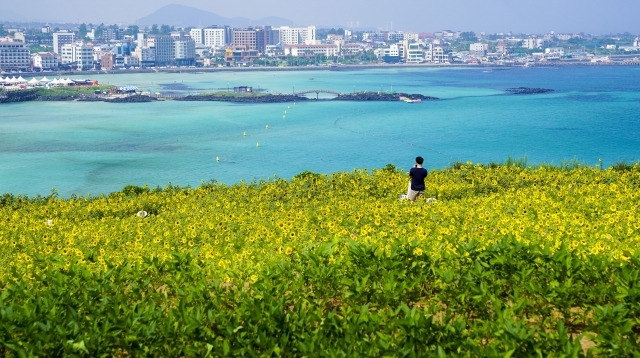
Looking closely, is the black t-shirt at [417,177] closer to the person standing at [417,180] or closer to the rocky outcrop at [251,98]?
the person standing at [417,180]

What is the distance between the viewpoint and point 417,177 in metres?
13.7

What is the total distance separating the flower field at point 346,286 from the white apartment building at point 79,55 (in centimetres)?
16519

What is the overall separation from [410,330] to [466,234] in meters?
4.12

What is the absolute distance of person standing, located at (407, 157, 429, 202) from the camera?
44.8 feet

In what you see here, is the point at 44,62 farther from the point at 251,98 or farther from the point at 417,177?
the point at 417,177

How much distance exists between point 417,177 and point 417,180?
7 centimetres

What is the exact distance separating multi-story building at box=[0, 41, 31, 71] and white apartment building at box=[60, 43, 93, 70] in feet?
39.3

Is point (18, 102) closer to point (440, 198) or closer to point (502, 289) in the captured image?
point (440, 198)

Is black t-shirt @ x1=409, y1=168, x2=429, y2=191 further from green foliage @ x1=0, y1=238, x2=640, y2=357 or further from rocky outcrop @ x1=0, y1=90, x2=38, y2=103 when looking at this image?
rocky outcrop @ x1=0, y1=90, x2=38, y2=103

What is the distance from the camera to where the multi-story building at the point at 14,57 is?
15262cm

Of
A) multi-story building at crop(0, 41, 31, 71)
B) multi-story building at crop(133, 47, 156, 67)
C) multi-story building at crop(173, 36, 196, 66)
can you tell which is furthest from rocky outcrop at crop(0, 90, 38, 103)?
multi-story building at crop(173, 36, 196, 66)

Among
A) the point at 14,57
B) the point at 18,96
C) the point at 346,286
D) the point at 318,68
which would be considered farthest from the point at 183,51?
the point at 346,286

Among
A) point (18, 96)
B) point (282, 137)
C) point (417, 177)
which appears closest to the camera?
point (417, 177)

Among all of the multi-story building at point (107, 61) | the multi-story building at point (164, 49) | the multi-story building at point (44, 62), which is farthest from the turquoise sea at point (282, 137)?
the multi-story building at point (164, 49)
